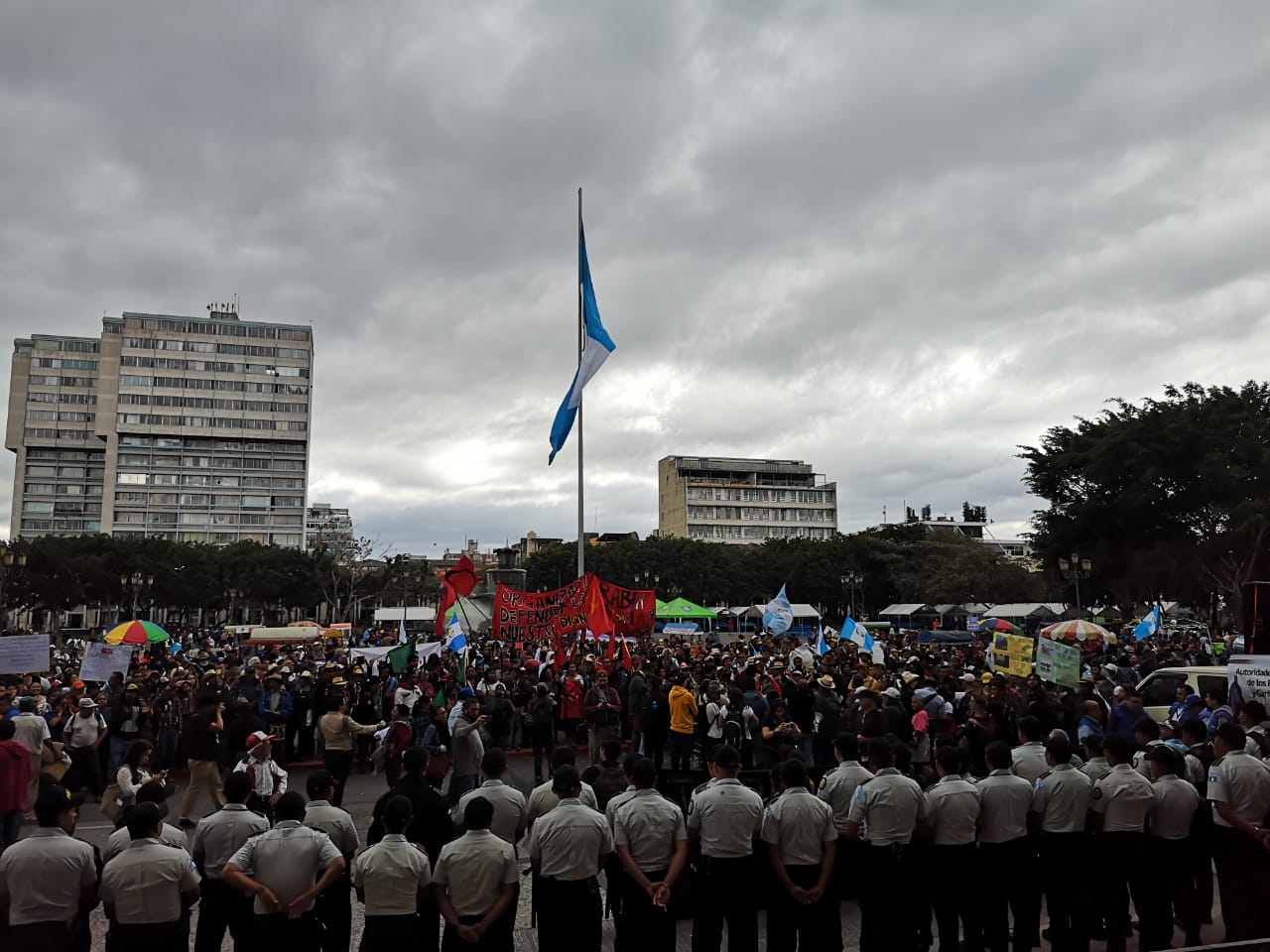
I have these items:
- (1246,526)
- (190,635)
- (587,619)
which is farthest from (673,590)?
(587,619)

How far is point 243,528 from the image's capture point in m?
121

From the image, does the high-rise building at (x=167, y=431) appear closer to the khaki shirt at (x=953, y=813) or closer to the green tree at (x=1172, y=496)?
the green tree at (x=1172, y=496)

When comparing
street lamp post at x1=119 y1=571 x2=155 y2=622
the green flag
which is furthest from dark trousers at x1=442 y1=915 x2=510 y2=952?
street lamp post at x1=119 y1=571 x2=155 y2=622

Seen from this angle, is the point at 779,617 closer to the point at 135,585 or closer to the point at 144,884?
the point at 144,884

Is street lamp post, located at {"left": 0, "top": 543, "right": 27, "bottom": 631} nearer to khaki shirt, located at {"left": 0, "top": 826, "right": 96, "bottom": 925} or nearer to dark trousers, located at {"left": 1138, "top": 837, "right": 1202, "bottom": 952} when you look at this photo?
khaki shirt, located at {"left": 0, "top": 826, "right": 96, "bottom": 925}

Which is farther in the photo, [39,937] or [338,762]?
[338,762]

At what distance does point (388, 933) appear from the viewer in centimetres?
529

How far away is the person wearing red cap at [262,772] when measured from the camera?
8750mm

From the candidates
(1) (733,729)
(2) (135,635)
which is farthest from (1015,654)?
(2) (135,635)

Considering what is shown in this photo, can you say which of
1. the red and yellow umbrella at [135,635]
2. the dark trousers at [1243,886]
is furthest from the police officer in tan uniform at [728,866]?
the red and yellow umbrella at [135,635]

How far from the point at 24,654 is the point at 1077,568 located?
33618 mm

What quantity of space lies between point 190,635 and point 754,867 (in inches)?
1915

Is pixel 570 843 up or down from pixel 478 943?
up

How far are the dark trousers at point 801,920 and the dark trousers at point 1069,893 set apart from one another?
1831 mm
